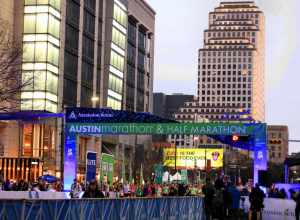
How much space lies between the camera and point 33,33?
274ft

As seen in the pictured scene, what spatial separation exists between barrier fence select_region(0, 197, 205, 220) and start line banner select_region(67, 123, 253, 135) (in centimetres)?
1885

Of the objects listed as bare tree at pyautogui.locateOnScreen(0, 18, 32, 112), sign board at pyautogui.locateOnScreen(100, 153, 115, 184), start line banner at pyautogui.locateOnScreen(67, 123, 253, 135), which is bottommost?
sign board at pyautogui.locateOnScreen(100, 153, 115, 184)

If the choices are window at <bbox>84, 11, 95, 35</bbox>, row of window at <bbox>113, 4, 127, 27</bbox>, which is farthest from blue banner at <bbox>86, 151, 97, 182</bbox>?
row of window at <bbox>113, 4, 127, 27</bbox>

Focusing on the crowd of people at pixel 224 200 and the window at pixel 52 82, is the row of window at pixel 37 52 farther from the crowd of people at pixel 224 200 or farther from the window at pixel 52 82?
the crowd of people at pixel 224 200

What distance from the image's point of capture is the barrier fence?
53.5 ft

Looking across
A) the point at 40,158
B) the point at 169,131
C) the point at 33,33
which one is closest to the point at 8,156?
the point at 40,158

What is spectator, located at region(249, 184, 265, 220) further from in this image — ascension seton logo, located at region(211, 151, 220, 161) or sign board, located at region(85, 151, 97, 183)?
ascension seton logo, located at region(211, 151, 220, 161)

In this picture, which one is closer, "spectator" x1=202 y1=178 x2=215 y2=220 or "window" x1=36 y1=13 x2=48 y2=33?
"spectator" x1=202 y1=178 x2=215 y2=220

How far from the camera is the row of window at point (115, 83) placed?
344ft

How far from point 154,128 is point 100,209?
29547mm

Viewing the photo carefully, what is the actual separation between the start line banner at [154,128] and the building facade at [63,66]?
17585mm

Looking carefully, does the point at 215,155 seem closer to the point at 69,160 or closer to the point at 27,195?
the point at 69,160

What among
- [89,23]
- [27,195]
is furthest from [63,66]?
[27,195]

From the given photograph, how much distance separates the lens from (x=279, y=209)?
34.8 m
